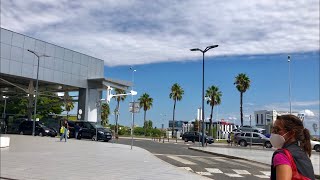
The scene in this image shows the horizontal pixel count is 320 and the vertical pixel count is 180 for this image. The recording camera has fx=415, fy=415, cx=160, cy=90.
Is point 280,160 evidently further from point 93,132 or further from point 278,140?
point 93,132

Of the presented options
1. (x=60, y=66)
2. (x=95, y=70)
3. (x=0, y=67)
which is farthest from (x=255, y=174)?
(x=95, y=70)

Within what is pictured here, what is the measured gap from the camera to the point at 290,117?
3.25 meters

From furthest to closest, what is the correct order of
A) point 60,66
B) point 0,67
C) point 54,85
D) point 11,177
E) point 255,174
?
point 54,85 < point 60,66 < point 0,67 < point 255,174 < point 11,177

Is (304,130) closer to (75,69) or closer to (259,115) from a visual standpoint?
(75,69)

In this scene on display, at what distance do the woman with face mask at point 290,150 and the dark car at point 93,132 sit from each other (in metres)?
35.9

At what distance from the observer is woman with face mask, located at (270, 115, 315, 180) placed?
298 cm

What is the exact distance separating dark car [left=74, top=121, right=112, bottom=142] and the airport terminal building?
9.01 metres

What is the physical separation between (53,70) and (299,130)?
47.8 m

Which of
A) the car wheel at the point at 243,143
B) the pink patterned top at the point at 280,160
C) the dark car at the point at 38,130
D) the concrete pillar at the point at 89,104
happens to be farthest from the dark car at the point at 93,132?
the pink patterned top at the point at 280,160

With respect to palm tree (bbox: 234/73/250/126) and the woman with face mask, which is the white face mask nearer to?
the woman with face mask

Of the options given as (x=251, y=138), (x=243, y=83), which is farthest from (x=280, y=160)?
(x=243, y=83)

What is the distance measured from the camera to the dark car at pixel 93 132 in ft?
128

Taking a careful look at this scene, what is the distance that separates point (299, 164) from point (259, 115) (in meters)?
105

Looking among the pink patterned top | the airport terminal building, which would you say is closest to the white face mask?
the pink patterned top
